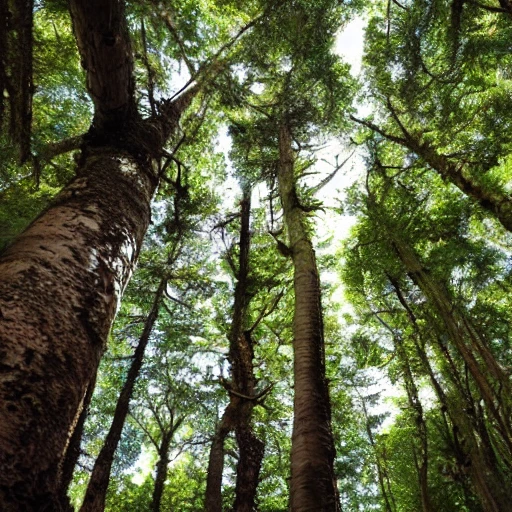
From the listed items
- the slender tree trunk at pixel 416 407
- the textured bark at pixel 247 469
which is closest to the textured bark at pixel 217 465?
the textured bark at pixel 247 469

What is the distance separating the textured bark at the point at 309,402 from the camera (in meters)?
2.72

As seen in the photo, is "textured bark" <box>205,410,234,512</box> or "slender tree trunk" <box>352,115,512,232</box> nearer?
"textured bark" <box>205,410,234,512</box>

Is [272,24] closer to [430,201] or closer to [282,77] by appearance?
[282,77]

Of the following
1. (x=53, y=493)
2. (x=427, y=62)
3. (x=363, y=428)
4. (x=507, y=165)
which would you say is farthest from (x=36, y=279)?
(x=363, y=428)

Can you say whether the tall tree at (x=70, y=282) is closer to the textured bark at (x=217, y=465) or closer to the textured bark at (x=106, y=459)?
the textured bark at (x=217, y=465)

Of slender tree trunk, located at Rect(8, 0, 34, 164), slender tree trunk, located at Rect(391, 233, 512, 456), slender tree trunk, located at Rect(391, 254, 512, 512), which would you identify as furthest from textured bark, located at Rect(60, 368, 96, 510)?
slender tree trunk, located at Rect(391, 254, 512, 512)

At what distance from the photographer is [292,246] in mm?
5207

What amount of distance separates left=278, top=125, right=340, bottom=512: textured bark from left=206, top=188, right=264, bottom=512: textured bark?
3.60ft

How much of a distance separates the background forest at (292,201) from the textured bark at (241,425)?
34mm

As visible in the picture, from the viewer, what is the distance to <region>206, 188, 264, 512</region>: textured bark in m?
5.20

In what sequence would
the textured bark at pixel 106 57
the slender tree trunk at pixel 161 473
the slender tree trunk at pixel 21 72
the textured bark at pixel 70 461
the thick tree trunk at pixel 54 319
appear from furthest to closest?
the slender tree trunk at pixel 161 473
the slender tree trunk at pixel 21 72
the textured bark at pixel 106 57
the textured bark at pixel 70 461
the thick tree trunk at pixel 54 319

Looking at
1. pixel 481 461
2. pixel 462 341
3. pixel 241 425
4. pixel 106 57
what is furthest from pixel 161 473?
pixel 106 57

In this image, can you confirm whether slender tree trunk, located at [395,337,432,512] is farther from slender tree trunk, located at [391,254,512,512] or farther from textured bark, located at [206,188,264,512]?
textured bark, located at [206,188,264,512]

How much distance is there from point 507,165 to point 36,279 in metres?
9.53
